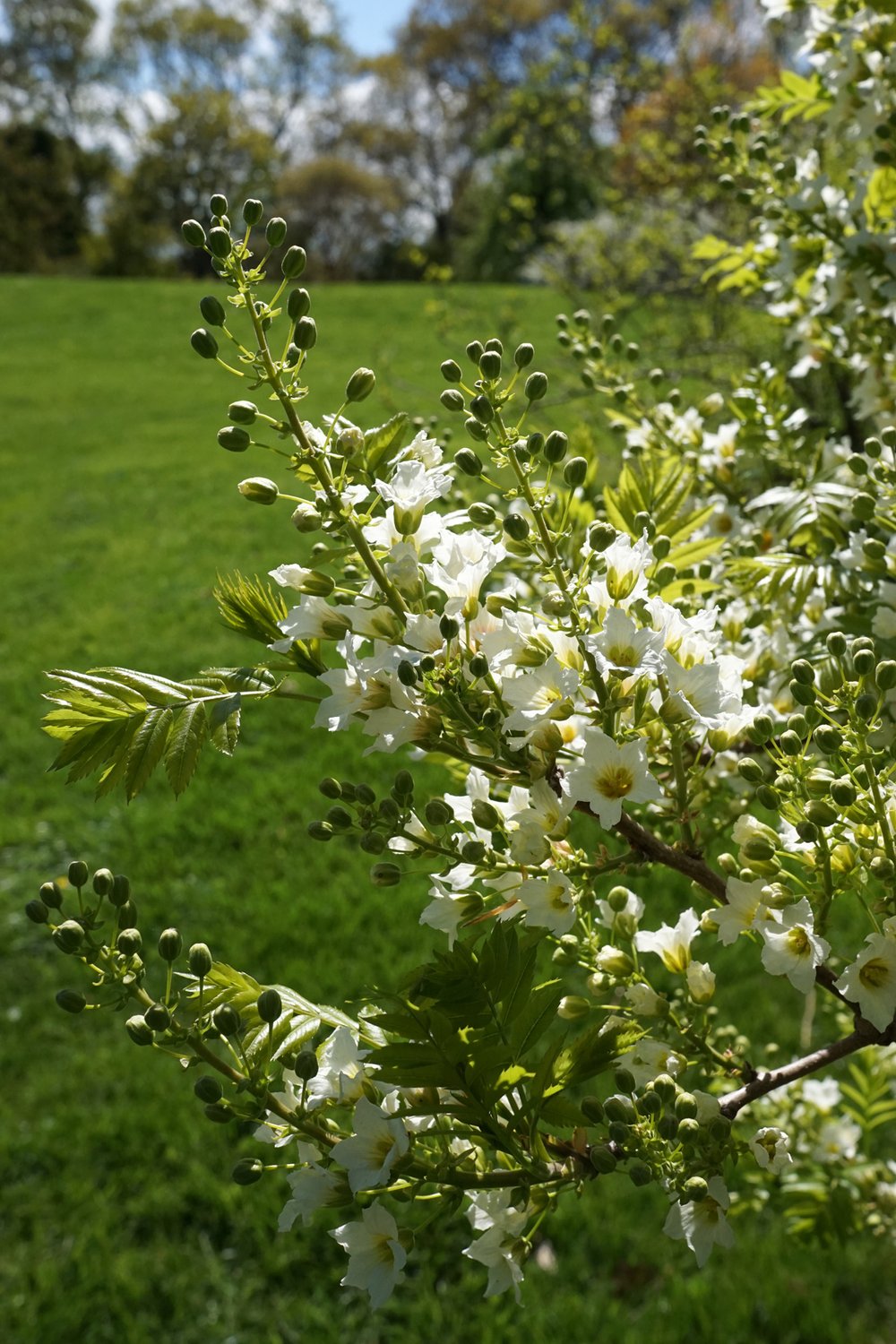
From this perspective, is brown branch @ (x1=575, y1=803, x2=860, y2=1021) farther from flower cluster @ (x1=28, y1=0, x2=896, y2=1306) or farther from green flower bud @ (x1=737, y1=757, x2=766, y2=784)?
green flower bud @ (x1=737, y1=757, x2=766, y2=784)

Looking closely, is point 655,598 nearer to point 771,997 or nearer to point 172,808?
point 771,997

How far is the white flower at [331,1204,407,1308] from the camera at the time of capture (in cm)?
95

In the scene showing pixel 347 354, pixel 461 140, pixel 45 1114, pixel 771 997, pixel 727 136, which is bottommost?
pixel 45 1114

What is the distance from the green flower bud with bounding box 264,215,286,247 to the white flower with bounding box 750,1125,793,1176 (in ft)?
3.12

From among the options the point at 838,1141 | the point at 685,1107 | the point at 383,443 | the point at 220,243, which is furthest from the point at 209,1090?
the point at 838,1141

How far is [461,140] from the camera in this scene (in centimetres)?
3497

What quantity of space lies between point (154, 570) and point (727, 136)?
7.29 metres

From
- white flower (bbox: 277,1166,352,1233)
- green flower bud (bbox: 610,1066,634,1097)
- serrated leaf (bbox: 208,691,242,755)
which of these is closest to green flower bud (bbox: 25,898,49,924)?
serrated leaf (bbox: 208,691,242,755)

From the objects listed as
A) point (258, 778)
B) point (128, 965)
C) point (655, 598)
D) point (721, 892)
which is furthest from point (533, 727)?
point (258, 778)

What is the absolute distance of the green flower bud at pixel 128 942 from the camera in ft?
3.23

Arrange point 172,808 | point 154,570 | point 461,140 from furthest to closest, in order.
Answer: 1. point 461,140
2. point 154,570
3. point 172,808

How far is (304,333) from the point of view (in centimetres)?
95

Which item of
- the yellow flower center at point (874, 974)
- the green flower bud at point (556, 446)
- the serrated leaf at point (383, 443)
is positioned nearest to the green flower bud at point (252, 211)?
the serrated leaf at point (383, 443)

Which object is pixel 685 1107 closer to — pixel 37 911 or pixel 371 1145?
pixel 371 1145
